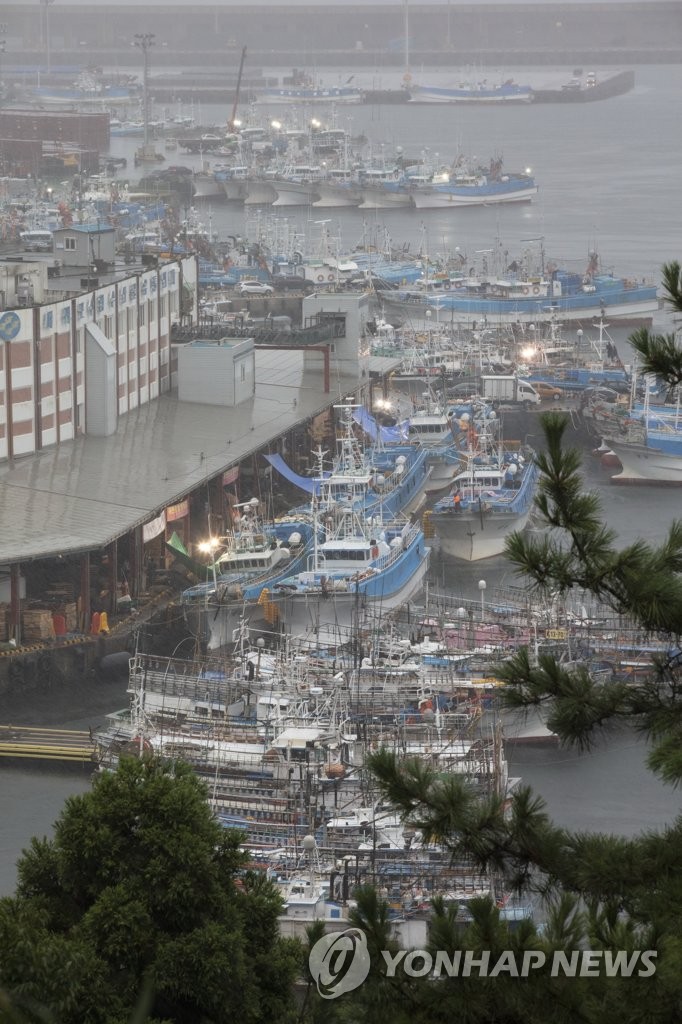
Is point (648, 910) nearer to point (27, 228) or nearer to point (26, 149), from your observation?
point (27, 228)

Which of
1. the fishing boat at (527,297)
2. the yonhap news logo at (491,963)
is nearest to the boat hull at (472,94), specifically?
the fishing boat at (527,297)

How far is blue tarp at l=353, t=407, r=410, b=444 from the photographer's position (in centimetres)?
2158

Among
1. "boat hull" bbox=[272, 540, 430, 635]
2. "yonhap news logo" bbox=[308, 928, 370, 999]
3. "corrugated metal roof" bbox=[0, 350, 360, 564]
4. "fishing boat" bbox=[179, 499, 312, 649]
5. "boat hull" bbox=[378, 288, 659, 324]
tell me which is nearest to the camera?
"yonhap news logo" bbox=[308, 928, 370, 999]

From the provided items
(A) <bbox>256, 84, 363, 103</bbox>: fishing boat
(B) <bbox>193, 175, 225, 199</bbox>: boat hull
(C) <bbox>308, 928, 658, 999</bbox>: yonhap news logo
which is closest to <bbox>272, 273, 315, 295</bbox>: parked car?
(B) <bbox>193, 175, 225, 199</bbox>: boat hull

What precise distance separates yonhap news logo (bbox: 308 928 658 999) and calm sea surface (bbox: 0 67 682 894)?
5.91m

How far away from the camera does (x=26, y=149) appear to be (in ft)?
186

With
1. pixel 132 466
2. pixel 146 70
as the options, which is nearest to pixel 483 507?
pixel 132 466

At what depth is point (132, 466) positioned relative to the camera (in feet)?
58.3

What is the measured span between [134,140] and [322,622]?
60.4m

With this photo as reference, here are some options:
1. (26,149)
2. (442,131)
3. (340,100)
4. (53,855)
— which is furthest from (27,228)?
(340,100)

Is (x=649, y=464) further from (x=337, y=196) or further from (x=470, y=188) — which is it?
(x=337, y=196)

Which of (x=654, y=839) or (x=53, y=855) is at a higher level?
(x=654, y=839)

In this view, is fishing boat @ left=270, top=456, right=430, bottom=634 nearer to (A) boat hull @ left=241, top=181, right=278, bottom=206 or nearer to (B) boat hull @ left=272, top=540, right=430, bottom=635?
(B) boat hull @ left=272, top=540, right=430, bottom=635

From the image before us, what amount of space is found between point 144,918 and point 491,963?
2.48 meters
